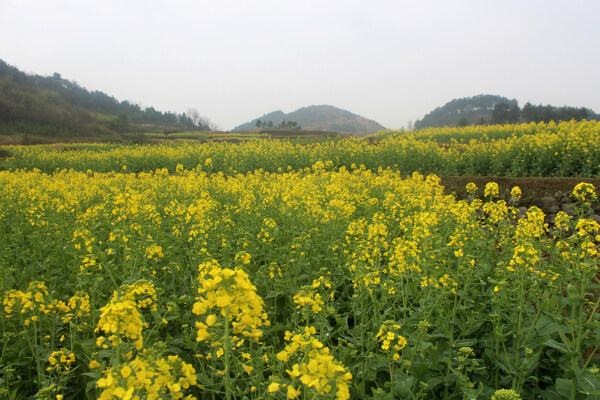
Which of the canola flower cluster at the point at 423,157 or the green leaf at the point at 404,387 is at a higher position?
the canola flower cluster at the point at 423,157

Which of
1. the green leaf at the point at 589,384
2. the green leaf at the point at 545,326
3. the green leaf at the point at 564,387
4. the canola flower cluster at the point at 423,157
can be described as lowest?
the green leaf at the point at 564,387

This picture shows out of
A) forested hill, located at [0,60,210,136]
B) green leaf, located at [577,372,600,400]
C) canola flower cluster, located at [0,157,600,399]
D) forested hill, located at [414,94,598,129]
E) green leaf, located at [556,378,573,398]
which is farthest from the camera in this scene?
forested hill, located at [0,60,210,136]

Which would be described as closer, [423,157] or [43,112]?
[423,157]

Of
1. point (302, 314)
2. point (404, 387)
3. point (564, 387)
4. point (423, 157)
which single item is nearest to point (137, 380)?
point (302, 314)

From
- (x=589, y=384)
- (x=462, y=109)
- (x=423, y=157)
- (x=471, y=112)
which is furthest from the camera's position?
(x=462, y=109)

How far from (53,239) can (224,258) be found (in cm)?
296

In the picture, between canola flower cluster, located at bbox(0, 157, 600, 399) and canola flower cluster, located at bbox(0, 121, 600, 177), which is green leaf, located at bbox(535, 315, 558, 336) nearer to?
canola flower cluster, located at bbox(0, 157, 600, 399)

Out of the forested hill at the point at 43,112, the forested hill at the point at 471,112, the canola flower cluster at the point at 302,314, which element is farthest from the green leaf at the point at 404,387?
the forested hill at the point at 43,112

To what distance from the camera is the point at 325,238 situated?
15.2 ft

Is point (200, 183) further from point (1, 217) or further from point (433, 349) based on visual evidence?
point (433, 349)

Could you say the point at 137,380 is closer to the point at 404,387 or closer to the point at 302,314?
the point at 302,314

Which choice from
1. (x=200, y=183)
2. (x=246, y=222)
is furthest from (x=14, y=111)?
(x=246, y=222)

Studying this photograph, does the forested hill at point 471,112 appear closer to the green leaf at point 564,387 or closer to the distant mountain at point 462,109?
the distant mountain at point 462,109

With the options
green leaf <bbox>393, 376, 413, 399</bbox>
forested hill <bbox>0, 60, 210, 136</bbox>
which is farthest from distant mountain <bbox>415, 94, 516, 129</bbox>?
green leaf <bbox>393, 376, 413, 399</bbox>
